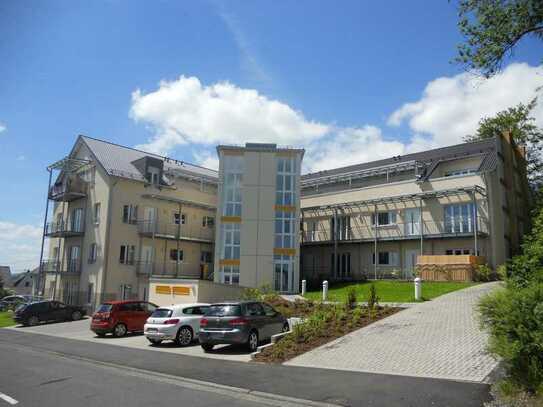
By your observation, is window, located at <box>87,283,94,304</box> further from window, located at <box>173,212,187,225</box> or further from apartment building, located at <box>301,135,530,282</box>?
apartment building, located at <box>301,135,530,282</box>

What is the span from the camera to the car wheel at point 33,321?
2828cm

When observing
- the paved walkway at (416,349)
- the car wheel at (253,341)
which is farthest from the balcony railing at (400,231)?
the car wheel at (253,341)

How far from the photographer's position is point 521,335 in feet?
25.6

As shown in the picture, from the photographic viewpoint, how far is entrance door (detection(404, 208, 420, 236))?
3528 centimetres

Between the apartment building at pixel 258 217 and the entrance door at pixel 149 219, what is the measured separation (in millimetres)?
5023

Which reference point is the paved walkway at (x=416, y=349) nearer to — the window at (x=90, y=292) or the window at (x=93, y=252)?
the window at (x=90, y=292)

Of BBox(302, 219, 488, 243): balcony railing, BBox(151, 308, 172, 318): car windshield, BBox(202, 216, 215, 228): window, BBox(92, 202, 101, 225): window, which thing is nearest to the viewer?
BBox(151, 308, 172, 318): car windshield

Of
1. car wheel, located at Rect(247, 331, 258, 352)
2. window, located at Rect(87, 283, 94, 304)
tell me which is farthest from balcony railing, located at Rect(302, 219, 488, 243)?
car wheel, located at Rect(247, 331, 258, 352)

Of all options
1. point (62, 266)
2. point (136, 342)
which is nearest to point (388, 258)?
point (136, 342)

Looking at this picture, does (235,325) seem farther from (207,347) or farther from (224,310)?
(207,347)

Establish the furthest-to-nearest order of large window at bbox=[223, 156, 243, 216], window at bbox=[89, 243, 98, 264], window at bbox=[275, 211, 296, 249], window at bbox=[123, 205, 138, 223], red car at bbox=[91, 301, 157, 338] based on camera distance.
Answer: large window at bbox=[223, 156, 243, 216]
window at bbox=[123, 205, 138, 223]
window at bbox=[275, 211, 296, 249]
window at bbox=[89, 243, 98, 264]
red car at bbox=[91, 301, 157, 338]

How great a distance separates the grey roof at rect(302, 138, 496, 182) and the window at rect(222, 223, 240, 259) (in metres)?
13.6

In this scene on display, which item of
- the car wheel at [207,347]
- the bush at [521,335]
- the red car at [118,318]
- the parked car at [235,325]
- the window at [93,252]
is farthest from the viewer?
the window at [93,252]

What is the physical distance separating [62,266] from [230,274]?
13.6 m
